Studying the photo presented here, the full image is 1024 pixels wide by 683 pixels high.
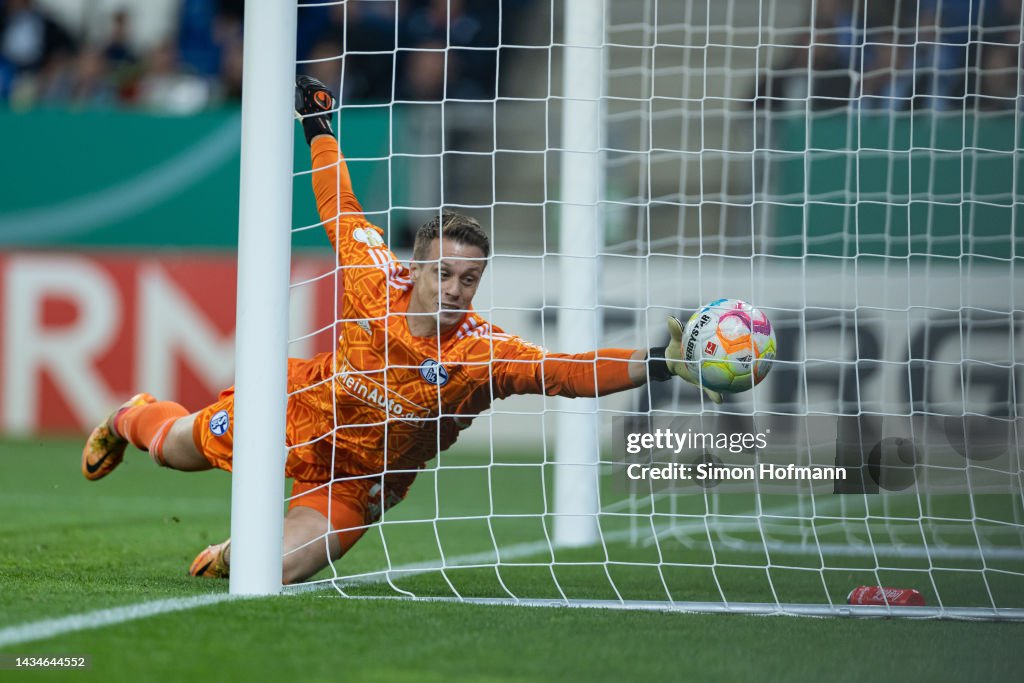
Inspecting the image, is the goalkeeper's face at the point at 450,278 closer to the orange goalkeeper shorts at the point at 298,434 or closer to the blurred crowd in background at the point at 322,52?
the orange goalkeeper shorts at the point at 298,434

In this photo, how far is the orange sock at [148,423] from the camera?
5035mm

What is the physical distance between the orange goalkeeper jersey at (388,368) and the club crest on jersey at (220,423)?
0.87 feet

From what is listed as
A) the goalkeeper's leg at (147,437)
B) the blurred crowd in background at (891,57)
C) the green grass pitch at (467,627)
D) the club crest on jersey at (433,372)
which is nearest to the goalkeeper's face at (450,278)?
the club crest on jersey at (433,372)

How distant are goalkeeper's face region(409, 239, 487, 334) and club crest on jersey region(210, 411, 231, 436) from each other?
0.89m

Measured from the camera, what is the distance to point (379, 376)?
455cm

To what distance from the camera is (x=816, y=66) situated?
32.5ft

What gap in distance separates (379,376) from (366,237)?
20.4 inches

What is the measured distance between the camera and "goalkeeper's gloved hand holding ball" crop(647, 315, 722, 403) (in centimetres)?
407

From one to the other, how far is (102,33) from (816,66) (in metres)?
7.55

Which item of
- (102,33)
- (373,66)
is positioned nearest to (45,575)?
(373,66)

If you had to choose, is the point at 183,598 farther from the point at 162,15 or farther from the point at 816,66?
the point at 162,15

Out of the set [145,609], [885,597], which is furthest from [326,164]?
[885,597]

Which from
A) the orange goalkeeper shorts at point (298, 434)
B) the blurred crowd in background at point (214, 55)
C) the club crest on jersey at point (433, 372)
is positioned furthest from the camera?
the blurred crowd in background at point (214, 55)

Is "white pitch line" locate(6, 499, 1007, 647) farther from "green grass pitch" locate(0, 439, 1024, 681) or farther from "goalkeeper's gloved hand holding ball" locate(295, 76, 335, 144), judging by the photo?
"goalkeeper's gloved hand holding ball" locate(295, 76, 335, 144)
